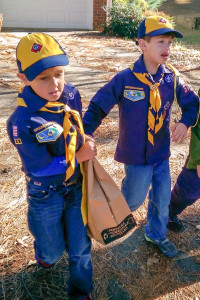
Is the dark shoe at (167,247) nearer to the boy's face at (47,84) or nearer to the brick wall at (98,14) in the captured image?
the boy's face at (47,84)

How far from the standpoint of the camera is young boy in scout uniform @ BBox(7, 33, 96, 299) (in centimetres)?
195

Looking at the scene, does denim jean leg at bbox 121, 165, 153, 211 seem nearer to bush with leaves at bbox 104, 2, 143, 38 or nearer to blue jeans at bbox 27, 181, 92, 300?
blue jeans at bbox 27, 181, 92, 300

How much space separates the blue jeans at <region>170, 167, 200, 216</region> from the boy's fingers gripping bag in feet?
2.83

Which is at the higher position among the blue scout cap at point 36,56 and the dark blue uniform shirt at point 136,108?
the blue scout cap at point 36,56

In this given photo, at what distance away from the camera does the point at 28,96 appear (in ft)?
6.49

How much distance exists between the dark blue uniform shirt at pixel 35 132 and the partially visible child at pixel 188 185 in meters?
1.13

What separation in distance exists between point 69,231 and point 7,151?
7.84 ft

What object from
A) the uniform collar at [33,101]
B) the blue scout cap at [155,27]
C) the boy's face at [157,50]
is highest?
the blue scout cap at [155,27]

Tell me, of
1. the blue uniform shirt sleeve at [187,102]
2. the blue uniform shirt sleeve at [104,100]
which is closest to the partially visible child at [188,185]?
the blue uniform shirt sleeve at [187,102]

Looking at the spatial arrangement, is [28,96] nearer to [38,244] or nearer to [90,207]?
[90,207]

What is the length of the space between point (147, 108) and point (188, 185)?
84 centimetres

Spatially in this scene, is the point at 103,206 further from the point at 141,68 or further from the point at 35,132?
the point at 141,68

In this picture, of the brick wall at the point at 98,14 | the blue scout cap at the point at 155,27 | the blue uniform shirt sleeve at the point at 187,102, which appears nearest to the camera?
the blue scout cap at the point at 155,27

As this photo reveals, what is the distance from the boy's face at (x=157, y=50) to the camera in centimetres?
246
